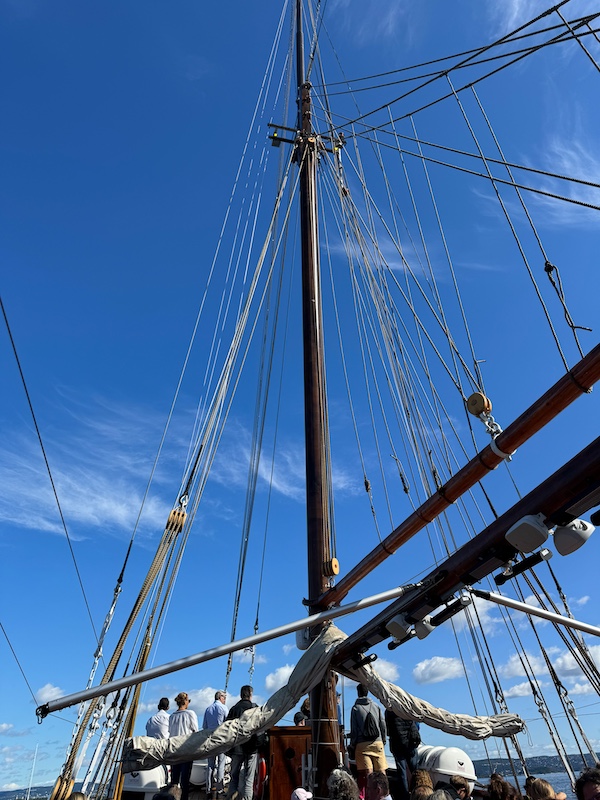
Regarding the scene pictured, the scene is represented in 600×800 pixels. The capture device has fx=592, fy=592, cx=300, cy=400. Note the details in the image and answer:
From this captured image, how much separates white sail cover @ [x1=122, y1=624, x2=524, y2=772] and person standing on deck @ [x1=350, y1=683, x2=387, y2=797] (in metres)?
0.61

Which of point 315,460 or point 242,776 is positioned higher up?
point 315,460

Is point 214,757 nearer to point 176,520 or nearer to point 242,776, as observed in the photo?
point 242,776

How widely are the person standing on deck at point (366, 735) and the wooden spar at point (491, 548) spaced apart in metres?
0.92

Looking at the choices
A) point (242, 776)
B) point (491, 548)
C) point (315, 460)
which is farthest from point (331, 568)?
point (491, 548)

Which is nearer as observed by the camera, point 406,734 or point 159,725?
point 406,734

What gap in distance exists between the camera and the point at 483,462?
5.59 m

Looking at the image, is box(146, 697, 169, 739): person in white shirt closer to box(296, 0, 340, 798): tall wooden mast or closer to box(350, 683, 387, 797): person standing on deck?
box(296, 0, 340, 798): tall wooden mast

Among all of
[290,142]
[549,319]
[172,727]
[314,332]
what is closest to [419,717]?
[172,727]

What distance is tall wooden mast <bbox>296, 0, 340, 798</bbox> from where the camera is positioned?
23.2ft

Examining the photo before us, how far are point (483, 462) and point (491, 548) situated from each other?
0.96 m

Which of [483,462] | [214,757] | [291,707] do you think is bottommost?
[291,707]

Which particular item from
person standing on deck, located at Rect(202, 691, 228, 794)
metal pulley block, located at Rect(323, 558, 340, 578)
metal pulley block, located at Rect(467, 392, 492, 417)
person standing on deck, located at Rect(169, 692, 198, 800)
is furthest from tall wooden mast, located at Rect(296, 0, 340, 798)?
metal pulley block, located at Rect(467, 392, 492, 417)

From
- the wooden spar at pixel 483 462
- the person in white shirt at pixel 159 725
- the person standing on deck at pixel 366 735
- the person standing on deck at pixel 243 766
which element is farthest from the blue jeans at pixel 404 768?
the person in white shirt at pixel 159 725

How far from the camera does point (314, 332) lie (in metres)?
10.2
